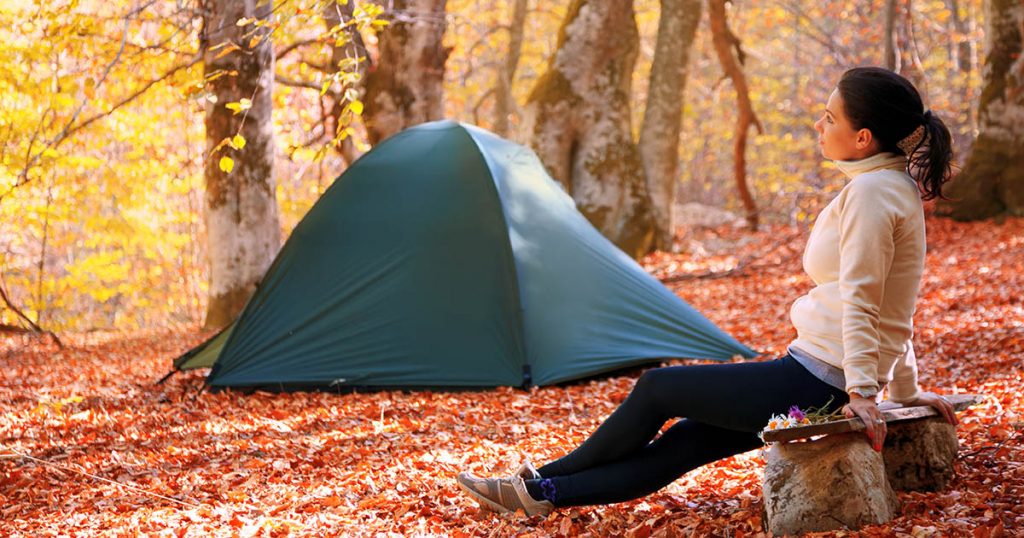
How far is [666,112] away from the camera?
1209 cm

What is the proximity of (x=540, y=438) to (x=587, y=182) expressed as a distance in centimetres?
685

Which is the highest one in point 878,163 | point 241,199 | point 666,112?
point 666,112

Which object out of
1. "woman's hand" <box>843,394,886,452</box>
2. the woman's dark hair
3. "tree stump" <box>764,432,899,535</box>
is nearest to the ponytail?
the woman's dark hair

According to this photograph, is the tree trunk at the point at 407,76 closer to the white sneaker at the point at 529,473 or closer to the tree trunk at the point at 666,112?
the tree trunk at the point at 666,112

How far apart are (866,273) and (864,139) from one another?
1.31 ft

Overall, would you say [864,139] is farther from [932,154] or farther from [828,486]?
[828,486]

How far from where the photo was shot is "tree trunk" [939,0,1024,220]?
9.91m

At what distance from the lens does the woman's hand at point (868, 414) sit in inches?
93.1

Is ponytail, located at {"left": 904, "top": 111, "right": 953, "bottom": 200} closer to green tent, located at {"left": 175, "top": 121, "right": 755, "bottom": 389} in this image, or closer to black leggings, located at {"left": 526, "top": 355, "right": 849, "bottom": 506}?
black leggings, located at {"left": 526, "top": 355, "right": 849, "bottom": 506}

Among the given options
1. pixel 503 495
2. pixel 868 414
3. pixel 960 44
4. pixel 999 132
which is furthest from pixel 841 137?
pixel 960 44

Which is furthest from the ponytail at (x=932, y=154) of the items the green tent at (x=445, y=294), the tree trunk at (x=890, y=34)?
the tree trunk at (x=890, y=34)

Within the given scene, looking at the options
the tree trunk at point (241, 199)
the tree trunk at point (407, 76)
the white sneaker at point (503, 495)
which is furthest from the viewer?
the tree trunk at point (407, 76)

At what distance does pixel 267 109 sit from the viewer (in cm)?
800

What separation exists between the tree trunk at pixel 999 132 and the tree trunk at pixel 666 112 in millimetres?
3284
